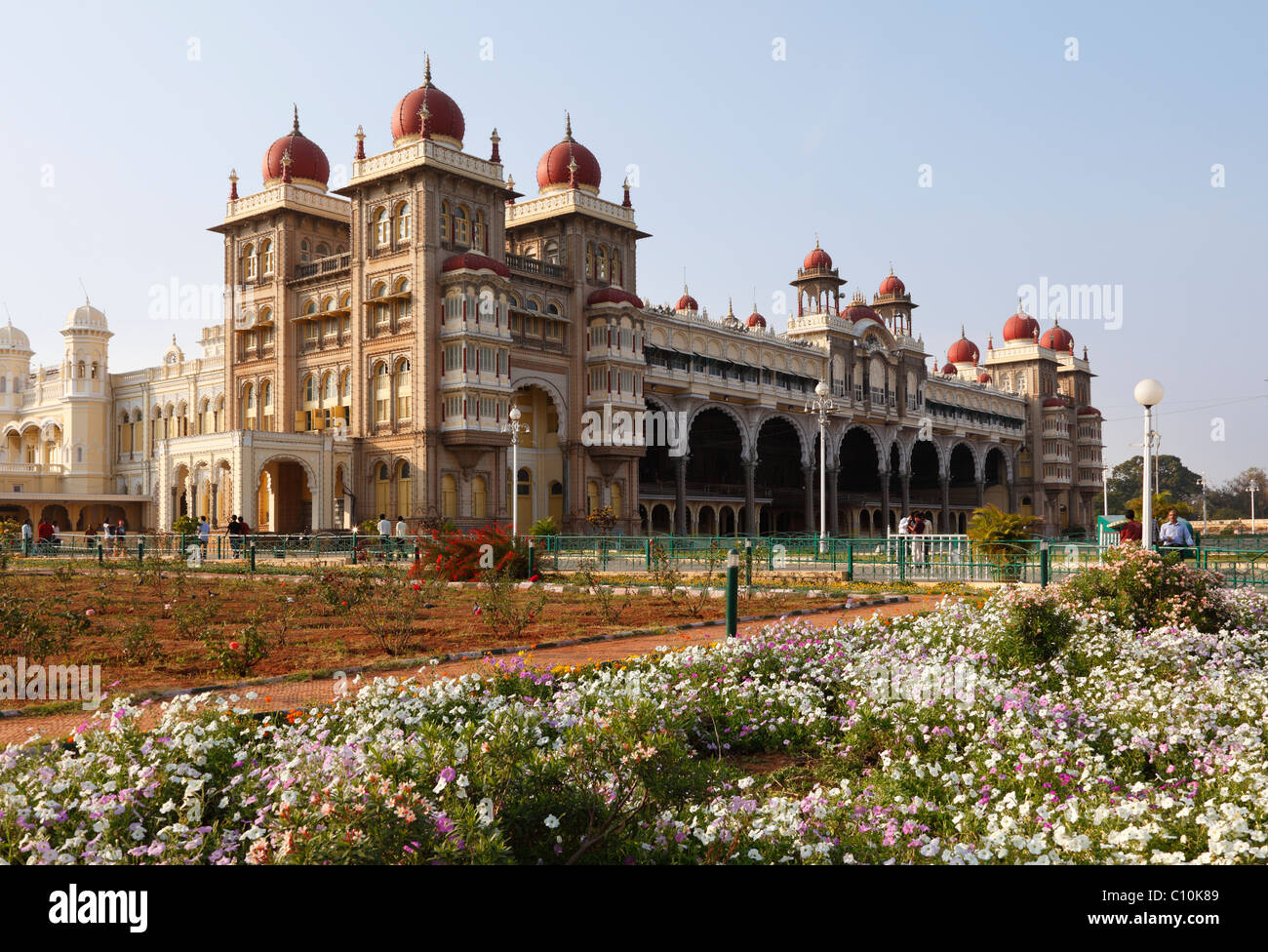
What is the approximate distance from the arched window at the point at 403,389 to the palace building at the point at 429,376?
0.10 metres

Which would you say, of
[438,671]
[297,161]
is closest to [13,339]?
[297,161]

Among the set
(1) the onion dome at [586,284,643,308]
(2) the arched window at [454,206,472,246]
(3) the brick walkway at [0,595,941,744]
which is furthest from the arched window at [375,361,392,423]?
(3) the brick walkway at [0,595,941,744]

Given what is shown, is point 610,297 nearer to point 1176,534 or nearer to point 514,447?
point 514,447

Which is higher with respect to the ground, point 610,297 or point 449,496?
point 610,297

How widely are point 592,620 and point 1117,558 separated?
6.75 metres

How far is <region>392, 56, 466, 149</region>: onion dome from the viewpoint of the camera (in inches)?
1620

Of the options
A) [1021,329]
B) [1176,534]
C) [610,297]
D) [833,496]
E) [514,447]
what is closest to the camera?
[1176,534]

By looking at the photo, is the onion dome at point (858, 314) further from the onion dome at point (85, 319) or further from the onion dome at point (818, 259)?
the onion dome at point (85, 319)

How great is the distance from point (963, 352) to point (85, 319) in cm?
6833

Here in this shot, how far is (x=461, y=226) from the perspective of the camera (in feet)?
137

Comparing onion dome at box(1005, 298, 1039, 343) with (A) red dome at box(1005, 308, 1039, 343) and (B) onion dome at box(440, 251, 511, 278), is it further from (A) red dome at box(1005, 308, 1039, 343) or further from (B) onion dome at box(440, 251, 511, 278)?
(B) onion dome at box(440, 251, 511, 278)

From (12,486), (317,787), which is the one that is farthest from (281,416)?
(317,787)

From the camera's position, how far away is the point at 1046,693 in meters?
7.71
